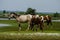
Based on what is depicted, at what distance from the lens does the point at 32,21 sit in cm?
2297

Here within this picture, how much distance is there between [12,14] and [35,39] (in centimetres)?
851

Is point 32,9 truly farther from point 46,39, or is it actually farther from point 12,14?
point 46,39

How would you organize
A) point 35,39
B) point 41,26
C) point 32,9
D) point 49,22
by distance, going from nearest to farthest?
1. point 35,39
2. point 41,26
3. point 49,22
4. point 32,9

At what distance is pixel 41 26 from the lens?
73.1 ft

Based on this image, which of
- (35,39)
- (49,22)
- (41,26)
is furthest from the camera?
(49,22)

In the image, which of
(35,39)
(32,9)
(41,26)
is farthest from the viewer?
(32,9)

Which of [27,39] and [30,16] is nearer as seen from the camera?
[27,39]

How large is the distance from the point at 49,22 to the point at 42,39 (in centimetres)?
1101

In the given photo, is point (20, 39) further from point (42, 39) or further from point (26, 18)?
point (26, 18)

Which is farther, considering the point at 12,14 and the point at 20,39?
the point at 12,14

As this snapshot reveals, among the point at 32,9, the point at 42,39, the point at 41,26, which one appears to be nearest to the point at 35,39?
the point at 42,39

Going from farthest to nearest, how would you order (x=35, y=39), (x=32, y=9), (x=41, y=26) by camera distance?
(x=32, y=9)
(x=41, y=26)
(x=35, y=39)

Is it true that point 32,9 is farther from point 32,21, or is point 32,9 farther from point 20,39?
point 20,39

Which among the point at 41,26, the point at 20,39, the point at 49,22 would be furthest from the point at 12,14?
the point at 20,39
